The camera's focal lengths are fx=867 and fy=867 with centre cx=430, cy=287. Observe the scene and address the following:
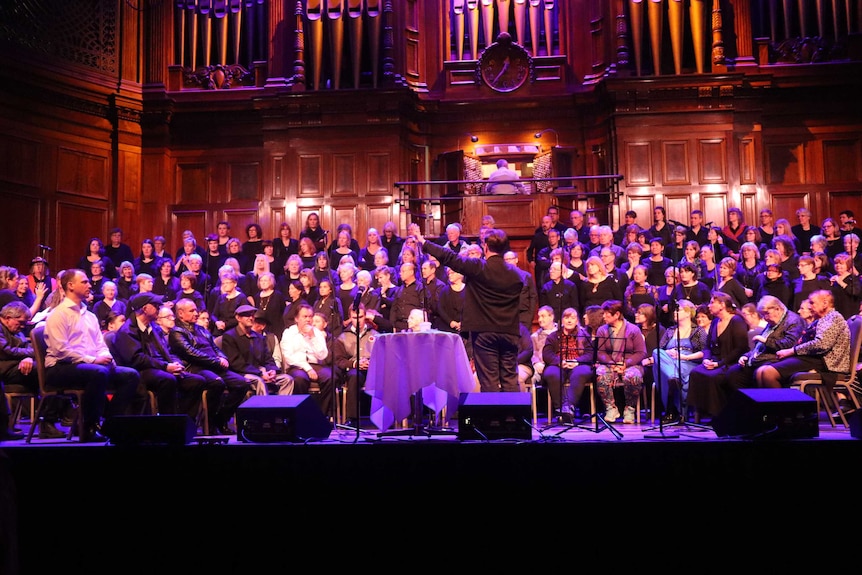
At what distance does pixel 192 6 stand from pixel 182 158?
91.3 inches

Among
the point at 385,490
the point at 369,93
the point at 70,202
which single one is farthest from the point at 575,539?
the point at 70,202

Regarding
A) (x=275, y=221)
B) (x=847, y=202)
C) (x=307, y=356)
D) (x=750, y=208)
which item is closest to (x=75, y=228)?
(x=275, y=221)

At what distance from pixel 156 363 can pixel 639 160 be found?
7781mm

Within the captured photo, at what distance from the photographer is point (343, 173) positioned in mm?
12695

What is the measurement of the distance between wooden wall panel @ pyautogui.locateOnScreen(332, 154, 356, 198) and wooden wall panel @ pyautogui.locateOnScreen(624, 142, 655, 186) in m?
3.94

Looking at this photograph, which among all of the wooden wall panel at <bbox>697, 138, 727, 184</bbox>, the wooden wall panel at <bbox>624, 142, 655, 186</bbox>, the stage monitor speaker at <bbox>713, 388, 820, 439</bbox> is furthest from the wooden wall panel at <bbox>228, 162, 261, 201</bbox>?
the stage monitor speaker at <bbox>713, 388, 820, 439</bbox>

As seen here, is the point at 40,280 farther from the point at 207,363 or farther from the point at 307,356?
the point at 307,356

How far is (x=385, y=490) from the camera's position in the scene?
495cm

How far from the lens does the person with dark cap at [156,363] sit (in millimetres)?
6988

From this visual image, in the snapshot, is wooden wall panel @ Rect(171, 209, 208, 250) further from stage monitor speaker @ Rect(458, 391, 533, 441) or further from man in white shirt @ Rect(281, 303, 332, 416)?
stage monitor speaker @ Rect(458, 391, 533, 441)

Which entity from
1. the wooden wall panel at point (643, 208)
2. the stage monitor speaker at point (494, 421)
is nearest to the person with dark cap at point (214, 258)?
the wooden wall panel at point (643, 208)

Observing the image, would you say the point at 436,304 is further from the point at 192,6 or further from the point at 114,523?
the point at 192,6

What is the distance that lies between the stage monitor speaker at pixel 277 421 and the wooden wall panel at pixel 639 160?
8.10 meters

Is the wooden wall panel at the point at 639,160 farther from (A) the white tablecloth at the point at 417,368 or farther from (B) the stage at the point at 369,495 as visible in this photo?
(B) the stage at the point at 369,495
